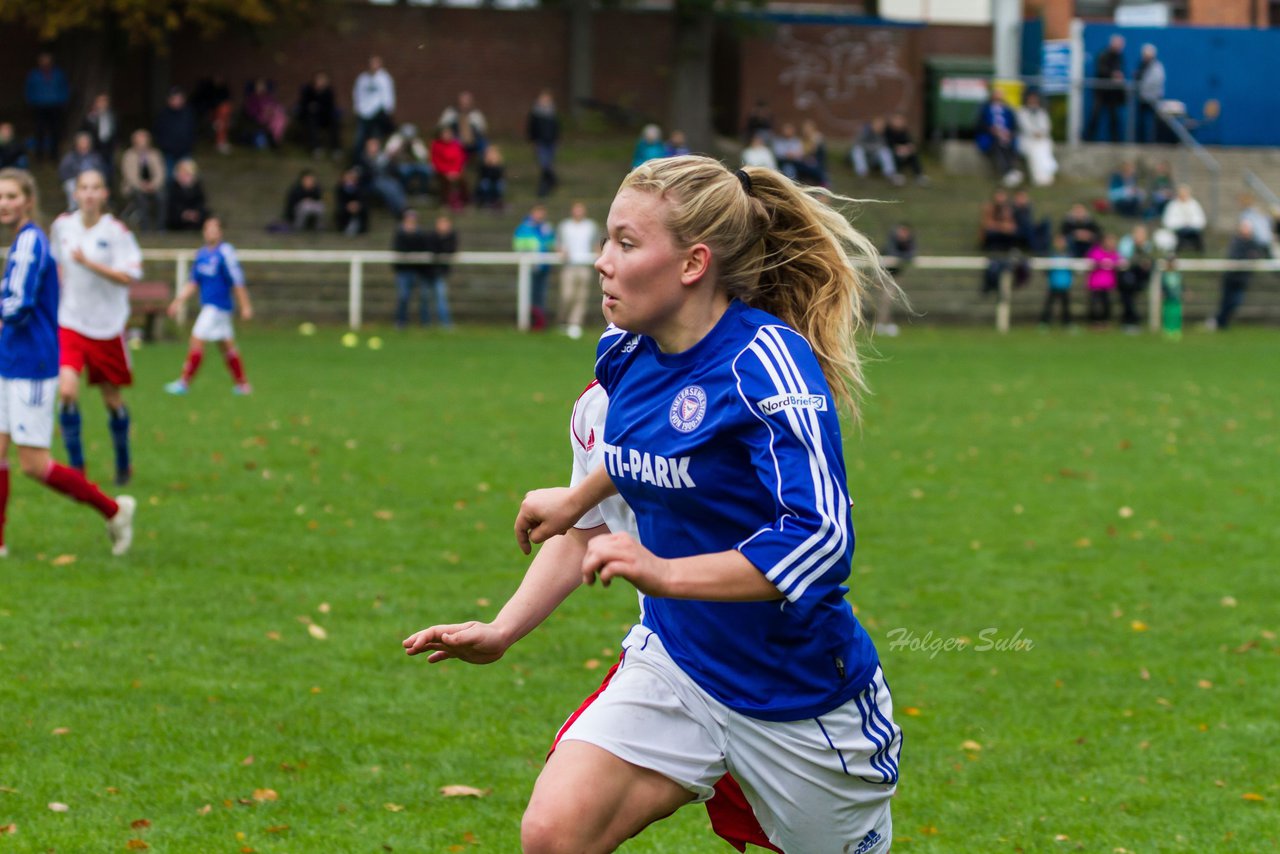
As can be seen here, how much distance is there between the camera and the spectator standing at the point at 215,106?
3216 centimetres

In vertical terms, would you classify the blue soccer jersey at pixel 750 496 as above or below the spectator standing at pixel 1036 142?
below

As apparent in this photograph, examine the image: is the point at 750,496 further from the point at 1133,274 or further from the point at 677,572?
the point at 1133,274

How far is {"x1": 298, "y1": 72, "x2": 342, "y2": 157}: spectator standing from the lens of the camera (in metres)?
31.9

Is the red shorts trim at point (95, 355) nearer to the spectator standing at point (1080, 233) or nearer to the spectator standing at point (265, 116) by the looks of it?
the spectator standing at point (1080, 233)

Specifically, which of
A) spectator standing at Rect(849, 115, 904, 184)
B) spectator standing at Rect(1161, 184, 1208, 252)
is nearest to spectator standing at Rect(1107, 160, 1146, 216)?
spectator standing at Rect(1161, 184, 1208, 252)

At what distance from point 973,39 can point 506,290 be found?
17684mm

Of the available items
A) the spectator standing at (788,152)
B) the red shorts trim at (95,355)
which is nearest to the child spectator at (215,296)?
the red shorts trim at (95,355)

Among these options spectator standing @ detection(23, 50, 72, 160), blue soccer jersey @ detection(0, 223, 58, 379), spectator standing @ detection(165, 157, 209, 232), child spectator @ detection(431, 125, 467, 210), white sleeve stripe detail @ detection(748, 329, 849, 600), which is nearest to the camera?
white sleeve stripe detail @ detection(748, 329, 849, 600)

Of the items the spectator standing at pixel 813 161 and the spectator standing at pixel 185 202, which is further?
the spectator standing at pixel 813 161

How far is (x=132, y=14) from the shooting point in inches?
1144

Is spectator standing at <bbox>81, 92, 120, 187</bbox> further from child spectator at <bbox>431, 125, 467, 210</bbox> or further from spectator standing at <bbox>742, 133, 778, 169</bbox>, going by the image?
spectator standing at <bbox>742, 133, 778, 169</bbox>

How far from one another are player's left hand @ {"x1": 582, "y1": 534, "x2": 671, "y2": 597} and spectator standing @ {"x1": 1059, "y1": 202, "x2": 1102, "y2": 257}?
25.8 meters

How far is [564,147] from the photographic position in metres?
34.7

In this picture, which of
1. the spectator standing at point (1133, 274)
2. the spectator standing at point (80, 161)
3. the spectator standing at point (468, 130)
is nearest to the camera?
the spectator standing at point (80, 161)
